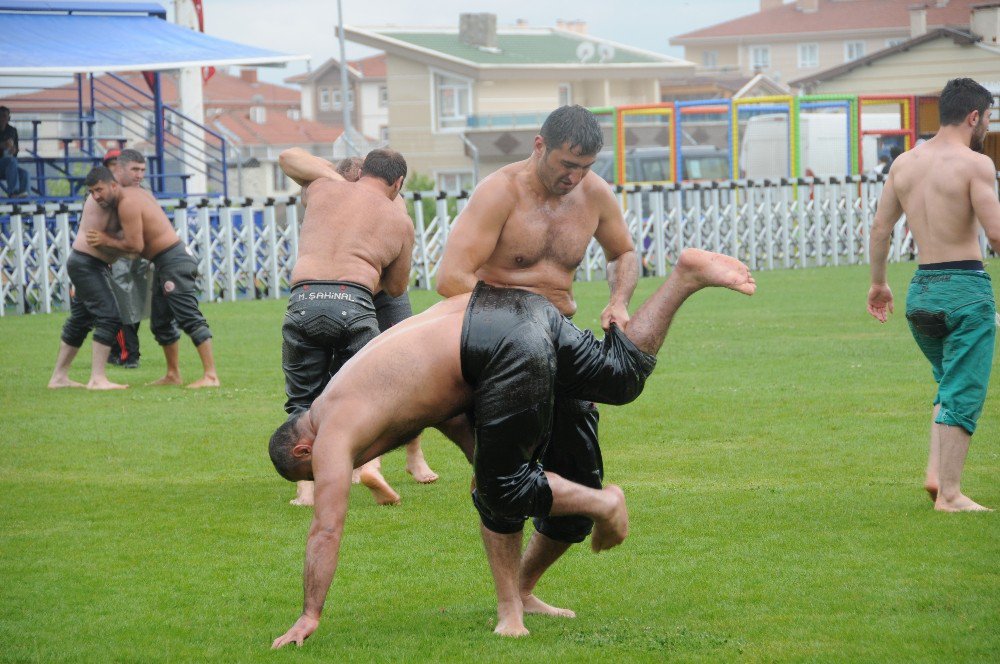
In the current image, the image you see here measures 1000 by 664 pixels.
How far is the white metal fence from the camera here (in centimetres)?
2172

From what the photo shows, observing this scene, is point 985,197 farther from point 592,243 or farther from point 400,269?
point 592,243

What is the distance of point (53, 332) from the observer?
18.1 meters

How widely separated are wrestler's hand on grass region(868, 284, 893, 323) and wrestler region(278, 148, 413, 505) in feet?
8.49

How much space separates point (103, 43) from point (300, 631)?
2074 centimetres

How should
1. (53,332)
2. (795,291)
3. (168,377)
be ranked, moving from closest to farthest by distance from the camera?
1. (168,377)
2. (53,332)
3. (795,291)

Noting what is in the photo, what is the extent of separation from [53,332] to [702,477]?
12011 millimetres

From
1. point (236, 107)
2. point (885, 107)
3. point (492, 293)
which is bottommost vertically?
point (492, 293)

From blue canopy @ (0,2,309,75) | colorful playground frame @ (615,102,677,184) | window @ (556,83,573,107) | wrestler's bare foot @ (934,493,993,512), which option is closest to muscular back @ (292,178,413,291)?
wrestler's bare foot @ (934,493,993,512)

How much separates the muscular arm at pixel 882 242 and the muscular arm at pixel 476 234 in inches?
99.6

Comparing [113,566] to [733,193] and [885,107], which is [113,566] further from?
[885,107]

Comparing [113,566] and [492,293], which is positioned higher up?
[492,293]

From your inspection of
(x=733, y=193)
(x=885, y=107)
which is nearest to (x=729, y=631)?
(x=733, y=193)

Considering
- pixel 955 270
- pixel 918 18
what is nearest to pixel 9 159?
pixel 955 270

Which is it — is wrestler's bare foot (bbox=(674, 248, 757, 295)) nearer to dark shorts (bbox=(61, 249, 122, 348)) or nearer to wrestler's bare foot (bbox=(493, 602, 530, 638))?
wrestler's bare foot (bbox=(493, 602, 530, 638))
